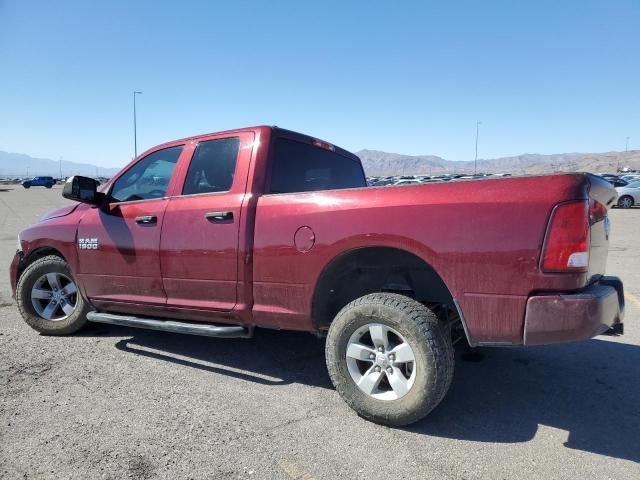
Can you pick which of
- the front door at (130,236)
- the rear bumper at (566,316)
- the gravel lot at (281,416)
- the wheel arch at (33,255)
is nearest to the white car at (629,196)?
the gravel lot at (281,416)

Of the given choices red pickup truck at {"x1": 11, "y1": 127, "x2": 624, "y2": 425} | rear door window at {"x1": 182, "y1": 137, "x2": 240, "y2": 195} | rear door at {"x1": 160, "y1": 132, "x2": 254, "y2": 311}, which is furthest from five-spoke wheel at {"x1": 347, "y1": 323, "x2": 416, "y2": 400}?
rear door window at {"x1": 182, "y1": 137, "x2": 240, "y2": 195}

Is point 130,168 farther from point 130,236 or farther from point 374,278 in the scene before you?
point 374,278

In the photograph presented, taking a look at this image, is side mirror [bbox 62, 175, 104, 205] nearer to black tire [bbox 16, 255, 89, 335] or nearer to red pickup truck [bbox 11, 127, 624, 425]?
red pickup truck [bbox 11, 127, 624, 425]

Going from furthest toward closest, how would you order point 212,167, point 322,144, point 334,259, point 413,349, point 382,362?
point 322,144
point 212,167
point 334,259
point 382,362
point 413,349

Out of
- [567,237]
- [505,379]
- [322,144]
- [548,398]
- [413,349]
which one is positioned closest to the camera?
[567,237]

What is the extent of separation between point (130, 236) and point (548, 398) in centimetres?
353

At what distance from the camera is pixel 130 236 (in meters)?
4.01

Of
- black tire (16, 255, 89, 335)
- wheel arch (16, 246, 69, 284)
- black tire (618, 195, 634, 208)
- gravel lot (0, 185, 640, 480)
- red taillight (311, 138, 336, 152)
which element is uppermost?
red taillight (311, 138, 336, 152)

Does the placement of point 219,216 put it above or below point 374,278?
above

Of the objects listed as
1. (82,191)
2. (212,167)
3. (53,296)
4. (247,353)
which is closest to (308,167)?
(212,167)

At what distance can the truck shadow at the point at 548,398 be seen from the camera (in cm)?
281

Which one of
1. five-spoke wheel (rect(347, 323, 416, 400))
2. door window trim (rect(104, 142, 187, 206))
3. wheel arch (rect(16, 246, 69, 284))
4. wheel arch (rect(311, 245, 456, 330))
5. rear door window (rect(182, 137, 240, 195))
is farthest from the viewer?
wheel arch (rect(16, 246, 69, 284))

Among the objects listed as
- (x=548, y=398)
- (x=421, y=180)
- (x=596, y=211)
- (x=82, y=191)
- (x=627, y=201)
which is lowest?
(x=548, y=398)

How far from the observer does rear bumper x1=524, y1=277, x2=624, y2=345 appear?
241 cm
